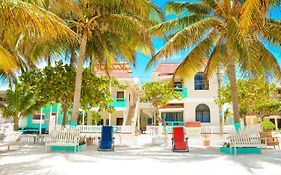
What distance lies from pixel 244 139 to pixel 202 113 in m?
15.3

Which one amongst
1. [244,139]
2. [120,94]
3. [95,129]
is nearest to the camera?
[244,139]

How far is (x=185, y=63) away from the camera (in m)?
12.6

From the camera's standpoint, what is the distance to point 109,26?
12.6 metres

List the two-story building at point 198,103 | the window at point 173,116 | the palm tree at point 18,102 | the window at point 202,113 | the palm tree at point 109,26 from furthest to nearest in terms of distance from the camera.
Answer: the window at point 173,116, the window at point 202,113, the two-story building at point 198,103, the palm tree at point 18,102, the palm tree at point 109,26

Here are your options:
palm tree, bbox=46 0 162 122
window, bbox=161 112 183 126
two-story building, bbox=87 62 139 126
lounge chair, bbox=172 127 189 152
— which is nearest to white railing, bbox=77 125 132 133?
two-story building, bbox=87 62 139 126

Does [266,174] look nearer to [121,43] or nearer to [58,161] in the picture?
[58,161]

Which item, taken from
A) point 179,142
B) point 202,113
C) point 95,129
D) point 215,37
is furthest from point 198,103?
point 179,142

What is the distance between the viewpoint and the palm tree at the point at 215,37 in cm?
1078

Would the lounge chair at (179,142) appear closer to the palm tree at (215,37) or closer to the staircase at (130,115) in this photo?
the palm tree at (215,37)

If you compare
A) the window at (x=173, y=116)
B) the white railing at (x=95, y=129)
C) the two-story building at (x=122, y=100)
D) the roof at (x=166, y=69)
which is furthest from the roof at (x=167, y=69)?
the white railing at (x=95, y=129)

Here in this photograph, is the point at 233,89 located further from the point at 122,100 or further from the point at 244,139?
the point at 122,100

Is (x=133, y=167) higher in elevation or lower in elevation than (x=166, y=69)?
lower

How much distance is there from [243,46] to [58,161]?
7.68 meters

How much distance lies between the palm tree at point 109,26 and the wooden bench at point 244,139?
215 inches
